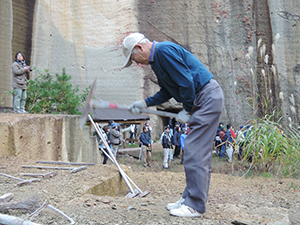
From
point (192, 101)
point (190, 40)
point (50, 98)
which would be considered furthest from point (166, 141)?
point (190, 40)

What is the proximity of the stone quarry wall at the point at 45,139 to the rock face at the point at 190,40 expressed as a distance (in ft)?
27.6

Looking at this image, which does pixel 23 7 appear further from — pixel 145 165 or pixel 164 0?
pixel 145 165

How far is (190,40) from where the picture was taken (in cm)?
1587

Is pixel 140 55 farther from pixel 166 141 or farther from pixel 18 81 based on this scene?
pixel 166 141

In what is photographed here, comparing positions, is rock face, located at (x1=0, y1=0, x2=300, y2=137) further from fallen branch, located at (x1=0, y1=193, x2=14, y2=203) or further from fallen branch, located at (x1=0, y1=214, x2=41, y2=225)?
fallen branch, located at (x1=0, y1=214, x2=41, y2=225)

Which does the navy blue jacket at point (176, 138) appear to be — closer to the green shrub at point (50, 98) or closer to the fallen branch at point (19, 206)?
the green shrub at point (50, 98)

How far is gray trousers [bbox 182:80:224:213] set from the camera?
240 cm

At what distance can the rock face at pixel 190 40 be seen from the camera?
15.2 meters

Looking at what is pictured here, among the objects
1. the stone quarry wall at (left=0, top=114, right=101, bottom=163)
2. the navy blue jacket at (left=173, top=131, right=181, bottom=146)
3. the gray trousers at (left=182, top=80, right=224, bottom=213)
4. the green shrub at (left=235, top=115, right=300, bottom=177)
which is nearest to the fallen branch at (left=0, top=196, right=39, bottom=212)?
the gray trousers at (left=182, top=80, right=224, bottom=213)

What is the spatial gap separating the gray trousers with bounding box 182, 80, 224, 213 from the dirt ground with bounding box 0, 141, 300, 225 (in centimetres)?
20

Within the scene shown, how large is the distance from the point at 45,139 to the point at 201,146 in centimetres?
415

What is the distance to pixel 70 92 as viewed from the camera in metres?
8.60

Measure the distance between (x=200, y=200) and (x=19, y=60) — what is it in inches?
253

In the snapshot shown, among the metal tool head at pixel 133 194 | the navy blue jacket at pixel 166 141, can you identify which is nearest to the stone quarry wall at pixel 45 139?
the metal tool head at pixel 133 194
